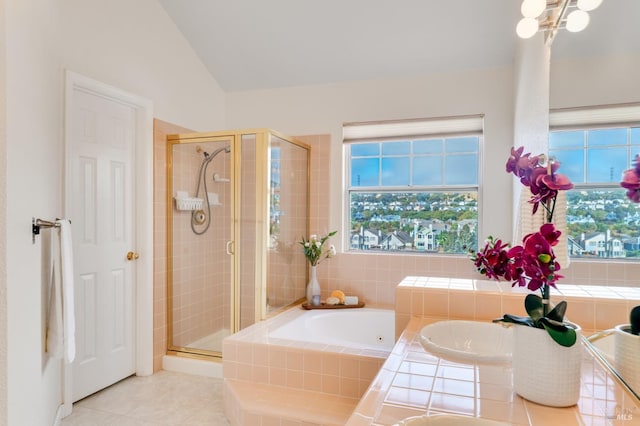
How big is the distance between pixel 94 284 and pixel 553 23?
3.07 meters

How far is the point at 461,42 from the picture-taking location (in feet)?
10.5

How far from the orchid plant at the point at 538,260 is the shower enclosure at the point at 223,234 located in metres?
2.31

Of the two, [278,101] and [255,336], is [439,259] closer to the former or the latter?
[255,336]

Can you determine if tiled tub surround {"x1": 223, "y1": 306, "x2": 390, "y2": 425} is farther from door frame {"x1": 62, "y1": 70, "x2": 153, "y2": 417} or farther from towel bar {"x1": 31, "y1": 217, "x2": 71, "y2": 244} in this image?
towel bar {"x1": 31, "y1": 217, "x2": 71, "y2": 244}

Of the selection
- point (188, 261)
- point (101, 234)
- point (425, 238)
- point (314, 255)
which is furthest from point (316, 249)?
point (101, 234)

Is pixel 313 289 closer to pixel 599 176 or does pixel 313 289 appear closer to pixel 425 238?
pixel 425 238

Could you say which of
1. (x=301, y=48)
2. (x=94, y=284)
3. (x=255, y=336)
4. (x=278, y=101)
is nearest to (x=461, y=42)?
(x=301, y=48)

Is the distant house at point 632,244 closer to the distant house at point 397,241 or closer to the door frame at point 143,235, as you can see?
the distant house at point 397,241

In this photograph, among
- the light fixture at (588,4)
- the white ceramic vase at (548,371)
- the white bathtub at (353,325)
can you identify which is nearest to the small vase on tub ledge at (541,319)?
the white ceramic vase at (548,371)

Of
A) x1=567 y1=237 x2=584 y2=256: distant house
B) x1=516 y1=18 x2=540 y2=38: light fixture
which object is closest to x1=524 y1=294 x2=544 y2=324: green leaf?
x1=567 y1=237 x2=584 y2=256: distant house

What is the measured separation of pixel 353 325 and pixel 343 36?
2.37 meters

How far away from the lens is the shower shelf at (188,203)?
3379 mm

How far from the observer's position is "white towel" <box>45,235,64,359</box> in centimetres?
186

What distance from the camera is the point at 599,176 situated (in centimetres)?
134
